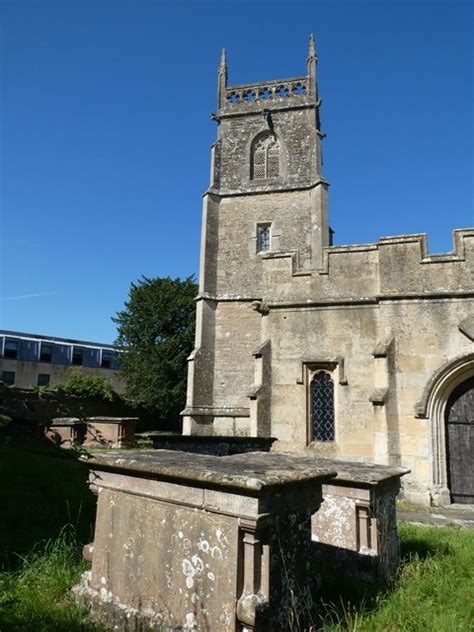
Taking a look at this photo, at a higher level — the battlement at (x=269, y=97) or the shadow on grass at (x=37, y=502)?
the battlement at (x=269, y=97)

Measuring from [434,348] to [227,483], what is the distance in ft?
26.5

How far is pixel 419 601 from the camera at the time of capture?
3553mm

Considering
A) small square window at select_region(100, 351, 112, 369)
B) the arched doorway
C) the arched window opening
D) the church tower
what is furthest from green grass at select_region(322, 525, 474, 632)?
small square window at select_region(100, 351, 112, 369)

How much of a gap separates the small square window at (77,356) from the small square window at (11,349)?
228 inches

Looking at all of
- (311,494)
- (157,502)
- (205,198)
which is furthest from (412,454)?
(205,198)

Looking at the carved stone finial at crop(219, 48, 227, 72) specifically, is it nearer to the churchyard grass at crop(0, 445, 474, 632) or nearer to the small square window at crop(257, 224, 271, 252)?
the small square window at crop(257, 224, 271, 252)

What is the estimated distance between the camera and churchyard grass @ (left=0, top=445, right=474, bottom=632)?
310 cm

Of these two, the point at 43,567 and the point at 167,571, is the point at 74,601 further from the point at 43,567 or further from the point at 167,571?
the point at 167,571

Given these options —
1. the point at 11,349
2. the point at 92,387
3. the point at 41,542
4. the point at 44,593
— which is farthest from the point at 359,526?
the point at 11,349

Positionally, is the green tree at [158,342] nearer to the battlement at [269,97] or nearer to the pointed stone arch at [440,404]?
the battlement at [269,97]

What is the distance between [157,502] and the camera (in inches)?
128

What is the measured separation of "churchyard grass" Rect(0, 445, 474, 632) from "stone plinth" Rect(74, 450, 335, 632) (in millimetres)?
280

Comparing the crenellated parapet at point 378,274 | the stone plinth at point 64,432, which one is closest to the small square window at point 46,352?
the stone plinth at point 64,432

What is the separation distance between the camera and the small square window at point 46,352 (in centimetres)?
4700
